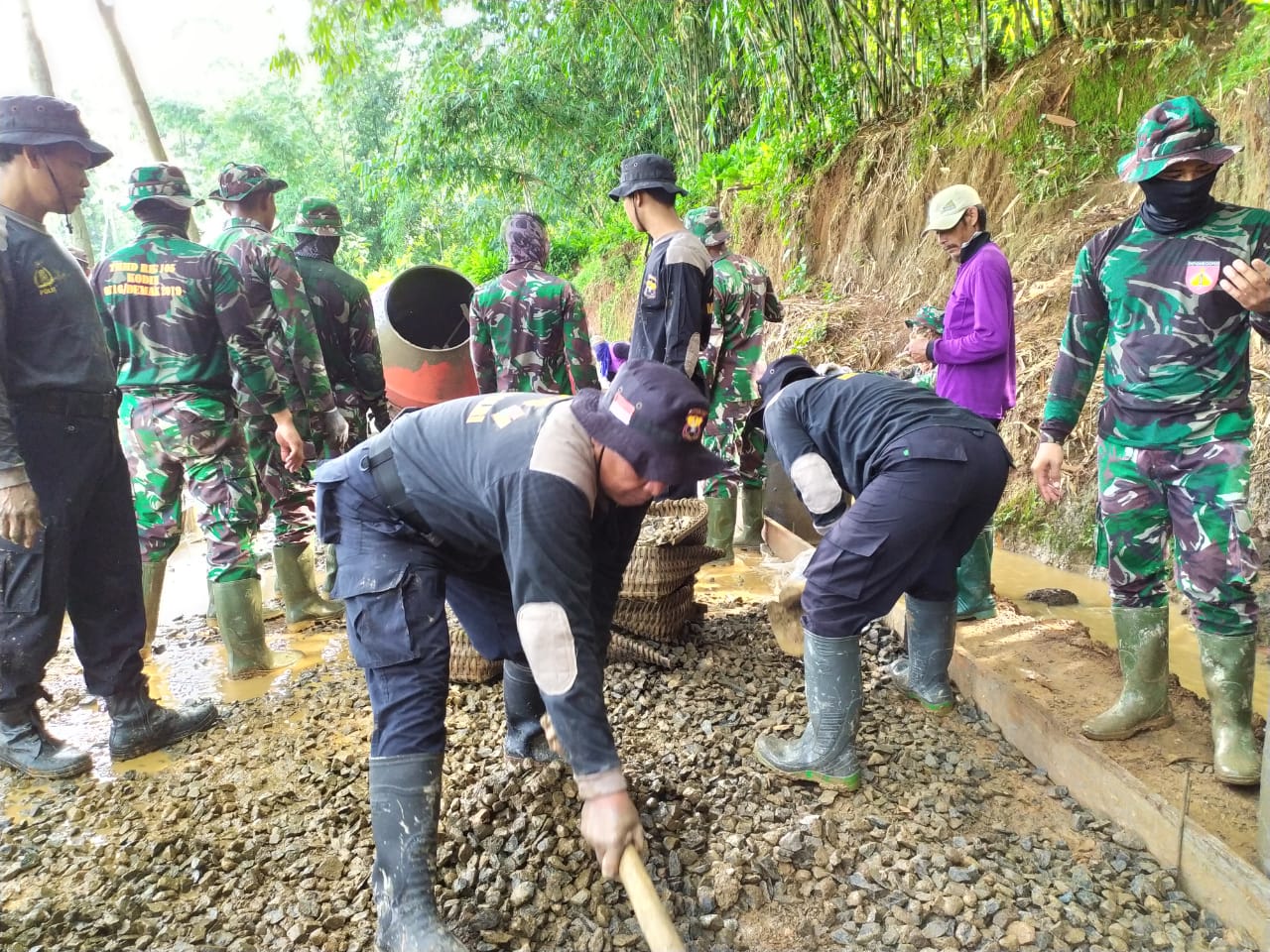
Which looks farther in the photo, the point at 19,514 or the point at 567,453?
the point at 19,514

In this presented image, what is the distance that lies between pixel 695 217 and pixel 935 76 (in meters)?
4.41

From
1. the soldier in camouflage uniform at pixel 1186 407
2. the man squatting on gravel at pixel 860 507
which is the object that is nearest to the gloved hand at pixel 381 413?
the man squatting on gravel at pixel 860 507

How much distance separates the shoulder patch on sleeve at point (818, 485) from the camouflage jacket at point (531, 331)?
222 centimetres

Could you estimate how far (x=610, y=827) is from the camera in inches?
64.4

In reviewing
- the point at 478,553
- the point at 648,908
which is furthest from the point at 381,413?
the point at 648,908

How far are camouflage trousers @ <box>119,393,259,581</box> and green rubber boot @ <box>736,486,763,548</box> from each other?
297 cm

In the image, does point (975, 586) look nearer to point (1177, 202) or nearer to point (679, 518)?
point (679, 518)

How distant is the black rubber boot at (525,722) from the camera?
2629 millimetres

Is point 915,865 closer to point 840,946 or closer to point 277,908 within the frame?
point 840,946

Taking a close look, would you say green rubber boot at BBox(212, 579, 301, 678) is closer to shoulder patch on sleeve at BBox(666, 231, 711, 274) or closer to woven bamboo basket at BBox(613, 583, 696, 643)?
woven bamboo basket at BBox(613, 583, 696, 643)

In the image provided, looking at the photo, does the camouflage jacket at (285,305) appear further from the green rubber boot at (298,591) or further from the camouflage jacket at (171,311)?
the green rubber boot at (298,591)

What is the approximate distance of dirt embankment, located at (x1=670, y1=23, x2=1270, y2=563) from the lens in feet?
16.1

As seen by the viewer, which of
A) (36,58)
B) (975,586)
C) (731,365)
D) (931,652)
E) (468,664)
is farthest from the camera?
(36,58)

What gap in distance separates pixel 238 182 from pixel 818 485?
338cm
